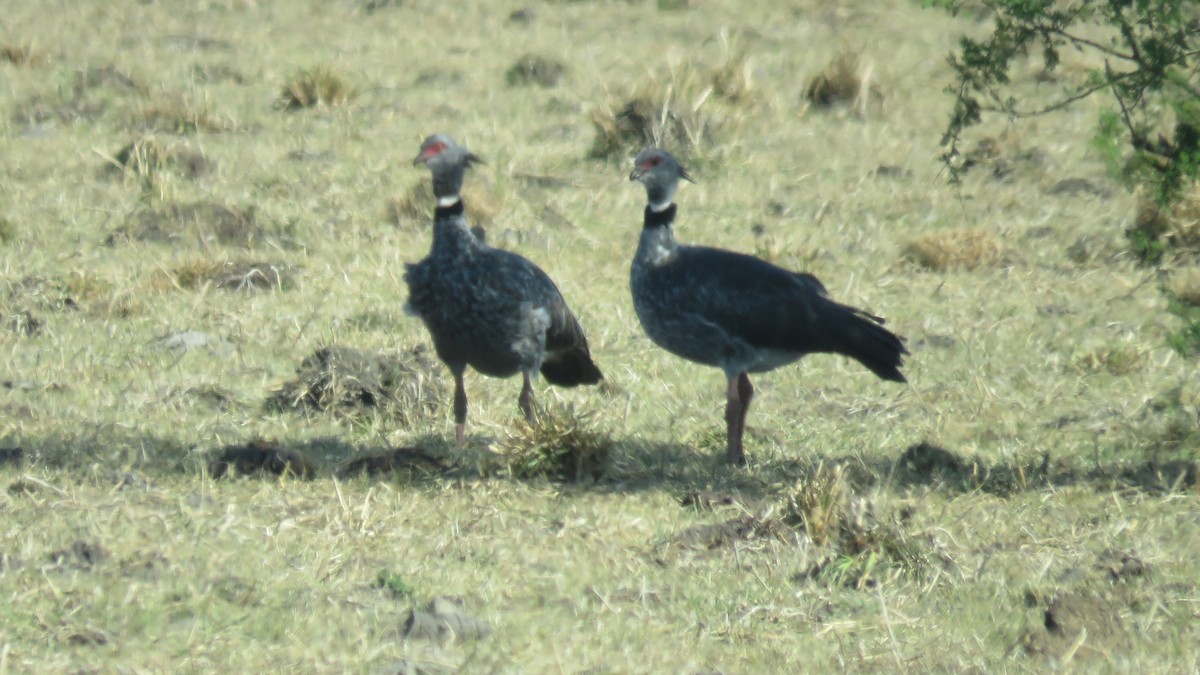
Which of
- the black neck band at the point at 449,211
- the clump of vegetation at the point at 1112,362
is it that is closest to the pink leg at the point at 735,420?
the black neck band at the point at 449,211

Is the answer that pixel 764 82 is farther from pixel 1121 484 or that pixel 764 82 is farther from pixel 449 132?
pixel 1121 484

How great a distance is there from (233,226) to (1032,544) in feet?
20.0

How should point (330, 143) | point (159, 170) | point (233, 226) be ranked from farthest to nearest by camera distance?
1. point (330, 143)
2. point (159, 170)
3. point (233, 226)

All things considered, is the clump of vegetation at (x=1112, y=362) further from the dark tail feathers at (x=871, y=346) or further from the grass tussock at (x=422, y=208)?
the grass tussock at (x=422, y=208)

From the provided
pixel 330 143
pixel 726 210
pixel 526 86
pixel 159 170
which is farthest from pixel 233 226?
pixel 526 86

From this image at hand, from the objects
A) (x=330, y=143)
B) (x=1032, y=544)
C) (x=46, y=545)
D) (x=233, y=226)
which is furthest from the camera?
(x=330, y=143)

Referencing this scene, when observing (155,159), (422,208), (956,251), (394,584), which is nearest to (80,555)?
(394,584)

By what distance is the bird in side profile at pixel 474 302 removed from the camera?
24.0ft

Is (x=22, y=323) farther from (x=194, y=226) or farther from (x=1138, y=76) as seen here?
(x=1138, y=76)

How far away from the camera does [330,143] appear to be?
12.9 m

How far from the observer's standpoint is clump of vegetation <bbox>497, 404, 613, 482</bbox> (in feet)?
22.4

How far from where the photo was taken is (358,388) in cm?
782

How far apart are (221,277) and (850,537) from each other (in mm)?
5021

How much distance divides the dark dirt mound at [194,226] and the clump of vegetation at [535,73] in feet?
14.7
